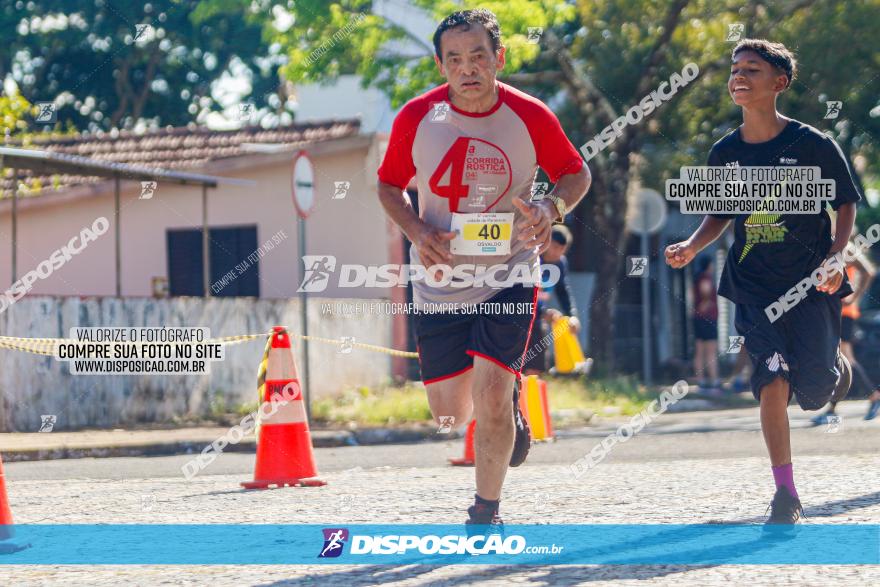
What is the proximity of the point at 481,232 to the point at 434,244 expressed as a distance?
0.61ft

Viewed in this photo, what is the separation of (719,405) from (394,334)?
454cm

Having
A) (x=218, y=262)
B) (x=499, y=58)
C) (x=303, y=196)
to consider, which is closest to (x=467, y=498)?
(x=499, y=58)

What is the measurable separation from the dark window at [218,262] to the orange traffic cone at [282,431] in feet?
38.6

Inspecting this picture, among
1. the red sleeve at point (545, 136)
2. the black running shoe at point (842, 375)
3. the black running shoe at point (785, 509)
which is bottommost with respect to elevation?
the black running shoe at point (785, 509)

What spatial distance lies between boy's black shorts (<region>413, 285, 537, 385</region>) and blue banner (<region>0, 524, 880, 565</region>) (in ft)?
2.14

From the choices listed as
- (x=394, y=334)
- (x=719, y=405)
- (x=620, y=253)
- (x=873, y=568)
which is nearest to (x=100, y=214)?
(x=394, y=334)

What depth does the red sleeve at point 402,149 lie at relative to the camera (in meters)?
5.70

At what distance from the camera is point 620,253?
20188 mm

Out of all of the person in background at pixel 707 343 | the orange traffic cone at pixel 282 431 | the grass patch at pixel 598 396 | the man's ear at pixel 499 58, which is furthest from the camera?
the person in background at pixel 707 343

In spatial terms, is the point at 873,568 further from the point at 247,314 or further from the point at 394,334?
the point at 394,334

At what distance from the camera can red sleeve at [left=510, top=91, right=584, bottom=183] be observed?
5656 mm

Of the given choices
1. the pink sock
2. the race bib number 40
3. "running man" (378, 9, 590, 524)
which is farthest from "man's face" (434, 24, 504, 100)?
the pink sock

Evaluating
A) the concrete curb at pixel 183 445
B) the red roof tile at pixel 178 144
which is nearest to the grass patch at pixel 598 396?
the concrete curb at pixel 183 445

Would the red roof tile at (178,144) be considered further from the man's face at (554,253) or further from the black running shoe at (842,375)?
the black running shoe at (842,375)
